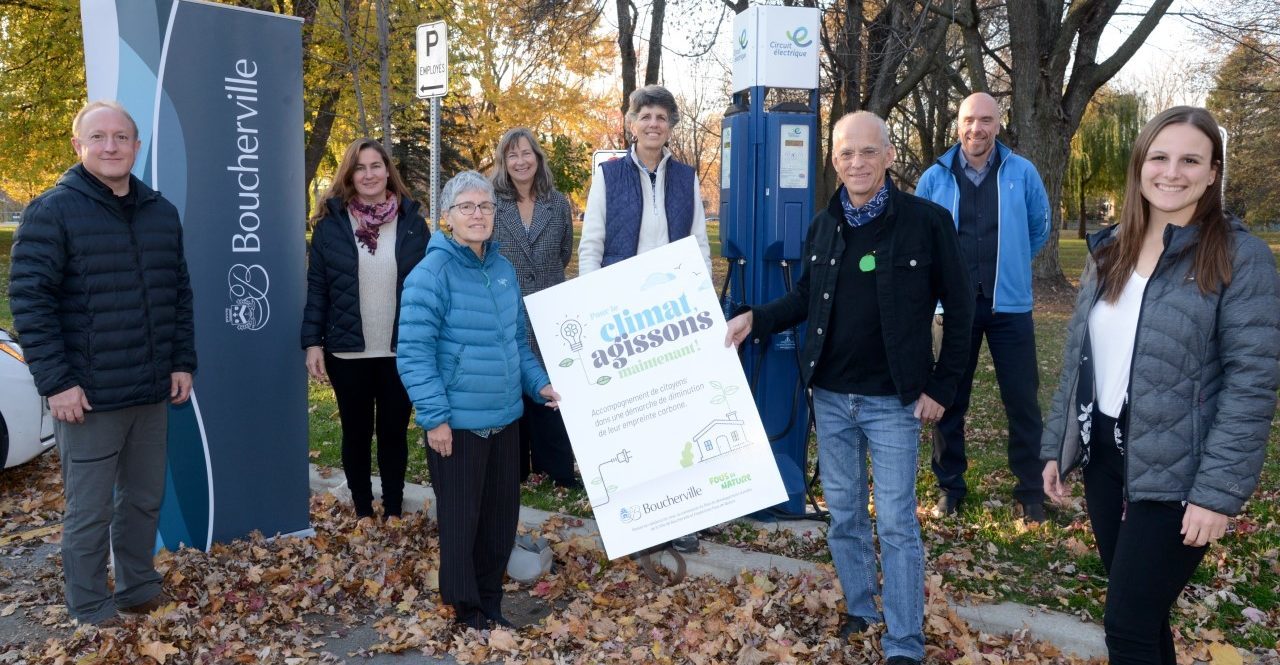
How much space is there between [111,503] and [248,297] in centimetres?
125

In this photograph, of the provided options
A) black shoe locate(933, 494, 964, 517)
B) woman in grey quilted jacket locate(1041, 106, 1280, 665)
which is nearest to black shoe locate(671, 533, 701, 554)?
black shoe locate(933, 494, 964, 517)

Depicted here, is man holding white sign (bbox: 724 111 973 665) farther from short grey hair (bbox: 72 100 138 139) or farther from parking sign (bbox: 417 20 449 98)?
parking sign (bbox: 417 20 449 98)

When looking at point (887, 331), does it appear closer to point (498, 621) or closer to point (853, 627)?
point (853, 627)

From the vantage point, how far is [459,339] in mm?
3758

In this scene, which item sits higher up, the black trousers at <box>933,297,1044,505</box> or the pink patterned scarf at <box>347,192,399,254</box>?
the pink patterned scarf at <box>347,192,399,254</box>

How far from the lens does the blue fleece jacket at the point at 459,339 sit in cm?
365

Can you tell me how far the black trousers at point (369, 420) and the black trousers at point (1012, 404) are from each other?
3.11 m

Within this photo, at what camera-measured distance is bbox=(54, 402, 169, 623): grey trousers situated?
391cm

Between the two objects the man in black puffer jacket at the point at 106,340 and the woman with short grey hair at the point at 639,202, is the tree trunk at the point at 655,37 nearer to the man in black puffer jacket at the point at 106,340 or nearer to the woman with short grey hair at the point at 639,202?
the woman with short grey hair at the point at 639,202

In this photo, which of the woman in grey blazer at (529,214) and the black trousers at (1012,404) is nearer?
the black trousers at (1012,404)

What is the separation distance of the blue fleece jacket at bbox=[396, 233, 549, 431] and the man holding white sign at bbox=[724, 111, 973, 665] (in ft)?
4.25

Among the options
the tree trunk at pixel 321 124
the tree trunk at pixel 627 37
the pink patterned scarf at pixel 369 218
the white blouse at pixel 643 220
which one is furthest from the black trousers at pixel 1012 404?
the tree trunk at pixel 321 124

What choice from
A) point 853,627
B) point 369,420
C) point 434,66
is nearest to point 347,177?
point 369,420

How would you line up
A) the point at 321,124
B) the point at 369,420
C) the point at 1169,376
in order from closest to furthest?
the point at 1169,376
the point at 369,420
the point at 321,124
